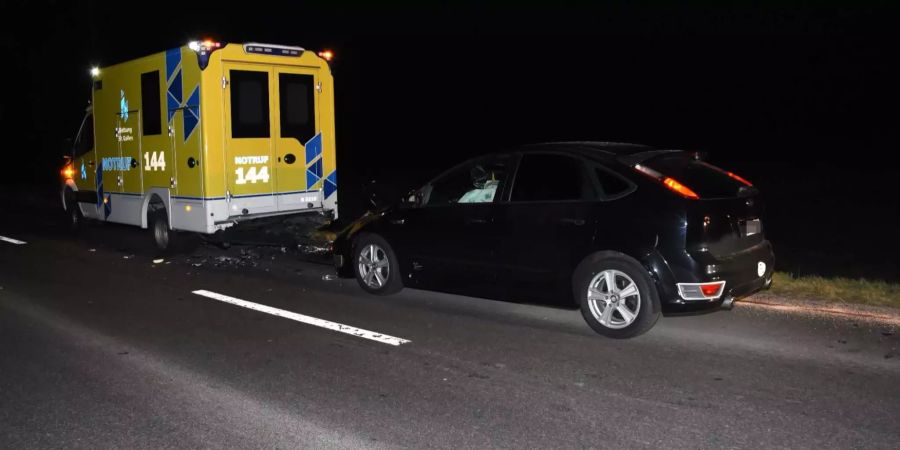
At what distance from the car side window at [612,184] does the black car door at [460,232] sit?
3.19 feet

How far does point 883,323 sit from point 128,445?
575 cm

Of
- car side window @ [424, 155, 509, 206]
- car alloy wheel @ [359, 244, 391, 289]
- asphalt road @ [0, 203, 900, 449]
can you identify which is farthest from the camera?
car alloy wheel @ [359, 244, 391, 289]

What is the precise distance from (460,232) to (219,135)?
426 centimetres

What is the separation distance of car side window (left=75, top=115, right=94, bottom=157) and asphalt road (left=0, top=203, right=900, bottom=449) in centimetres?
547

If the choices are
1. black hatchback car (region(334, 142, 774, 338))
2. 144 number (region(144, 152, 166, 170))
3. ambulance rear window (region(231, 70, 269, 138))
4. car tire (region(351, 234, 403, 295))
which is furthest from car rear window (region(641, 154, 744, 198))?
144 number (region(144, 152, 166, 170))

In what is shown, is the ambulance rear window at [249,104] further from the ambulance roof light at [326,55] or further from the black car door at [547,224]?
the black car door at [547,224]

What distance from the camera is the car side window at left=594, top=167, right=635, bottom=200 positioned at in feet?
20.7

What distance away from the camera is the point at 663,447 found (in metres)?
4.16

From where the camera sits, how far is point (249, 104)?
10.4 m

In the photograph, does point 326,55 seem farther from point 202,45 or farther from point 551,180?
point 551,180

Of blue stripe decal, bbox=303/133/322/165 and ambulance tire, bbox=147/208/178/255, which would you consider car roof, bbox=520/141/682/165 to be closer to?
blue stripe decal, bbox=303/133/322/165

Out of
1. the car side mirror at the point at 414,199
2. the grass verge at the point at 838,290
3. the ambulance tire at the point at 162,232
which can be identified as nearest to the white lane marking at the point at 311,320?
the car side mirror at the point at 414,199

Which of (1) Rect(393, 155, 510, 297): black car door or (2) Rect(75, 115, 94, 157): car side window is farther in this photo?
(2) Rect(75, 115, 94, 157): car side window

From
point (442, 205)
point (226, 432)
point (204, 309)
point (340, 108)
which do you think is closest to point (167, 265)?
point (204, 309)
